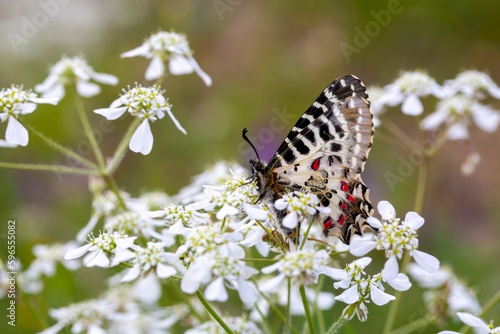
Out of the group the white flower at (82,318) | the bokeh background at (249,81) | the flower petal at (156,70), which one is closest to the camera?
the white flower at (82,318)

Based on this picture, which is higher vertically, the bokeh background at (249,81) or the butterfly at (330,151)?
the bokeh background at (249,81)

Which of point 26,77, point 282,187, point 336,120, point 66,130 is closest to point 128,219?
point 282,187

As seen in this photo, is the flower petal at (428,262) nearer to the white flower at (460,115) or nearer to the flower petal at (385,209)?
the flower petal at (385,209)

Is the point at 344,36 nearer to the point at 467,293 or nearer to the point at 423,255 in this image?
the point at 467,293

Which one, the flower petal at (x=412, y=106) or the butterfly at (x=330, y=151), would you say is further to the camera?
the flower petal at (x=412, y=106)

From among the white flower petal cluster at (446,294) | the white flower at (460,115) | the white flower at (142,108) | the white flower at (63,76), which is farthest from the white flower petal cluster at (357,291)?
the white flower at (63,76)

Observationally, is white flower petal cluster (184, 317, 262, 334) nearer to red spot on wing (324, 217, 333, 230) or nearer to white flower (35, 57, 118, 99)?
red spot on wing (324, 217, 333, 230)
